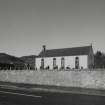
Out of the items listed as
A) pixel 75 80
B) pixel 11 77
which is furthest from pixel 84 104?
pixel 11 77

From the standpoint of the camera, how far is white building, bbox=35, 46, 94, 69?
45344 mm

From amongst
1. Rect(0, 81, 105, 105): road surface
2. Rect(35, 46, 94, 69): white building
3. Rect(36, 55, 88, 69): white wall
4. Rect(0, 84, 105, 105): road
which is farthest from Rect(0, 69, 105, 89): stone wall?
Rect(36, 55, 88, 69): white wall

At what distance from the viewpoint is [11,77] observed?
36219 millimetres

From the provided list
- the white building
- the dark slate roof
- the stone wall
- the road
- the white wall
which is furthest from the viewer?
the dark slate roof

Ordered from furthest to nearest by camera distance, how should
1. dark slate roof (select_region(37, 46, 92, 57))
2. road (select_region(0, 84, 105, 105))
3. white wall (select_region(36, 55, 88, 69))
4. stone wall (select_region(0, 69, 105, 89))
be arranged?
1. dark slate roof (select_region(37, 46, 92, 57))
2. white wall (select_region(36, 55, 88, 69))
3. stone wall (select_region(0, 69, 105, 89))
4. road (select_region(0, 84, 105, 105))

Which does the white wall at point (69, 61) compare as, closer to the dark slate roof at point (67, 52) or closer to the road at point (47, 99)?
the dark slate roof at point (67, 52)

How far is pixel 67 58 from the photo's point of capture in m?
48.7

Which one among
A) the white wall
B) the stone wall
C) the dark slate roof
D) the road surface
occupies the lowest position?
the road surface

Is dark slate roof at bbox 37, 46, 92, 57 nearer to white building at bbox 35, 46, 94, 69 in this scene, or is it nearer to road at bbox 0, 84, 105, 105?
white building at bbox 35, 46, 94, 69

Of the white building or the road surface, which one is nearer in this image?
the road surface

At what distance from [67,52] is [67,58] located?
2542 mm

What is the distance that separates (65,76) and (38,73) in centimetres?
534

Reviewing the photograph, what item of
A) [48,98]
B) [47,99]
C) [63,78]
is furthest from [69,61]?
[47,99]

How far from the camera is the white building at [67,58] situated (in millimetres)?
45344
